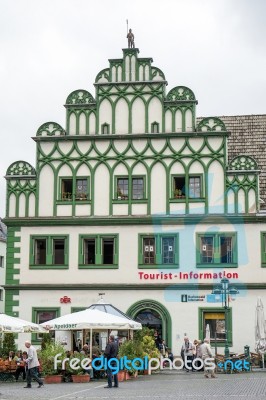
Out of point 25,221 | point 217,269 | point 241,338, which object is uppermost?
point 25,221

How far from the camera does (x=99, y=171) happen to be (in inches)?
1633

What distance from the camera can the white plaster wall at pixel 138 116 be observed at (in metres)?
41.5

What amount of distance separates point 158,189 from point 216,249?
4.15m

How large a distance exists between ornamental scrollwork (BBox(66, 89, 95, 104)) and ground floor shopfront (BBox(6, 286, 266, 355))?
9491mm

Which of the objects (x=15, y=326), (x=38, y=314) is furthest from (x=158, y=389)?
(x=38, y=314)

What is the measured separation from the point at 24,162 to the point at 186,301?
10.9 meters

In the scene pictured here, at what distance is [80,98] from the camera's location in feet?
138

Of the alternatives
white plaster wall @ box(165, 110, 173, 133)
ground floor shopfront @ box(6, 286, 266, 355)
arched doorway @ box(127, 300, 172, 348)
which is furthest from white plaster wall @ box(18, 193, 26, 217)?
white plaster wall @ box(165, 110, 173, 133)

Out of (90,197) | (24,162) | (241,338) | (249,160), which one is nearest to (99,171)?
(90,197)

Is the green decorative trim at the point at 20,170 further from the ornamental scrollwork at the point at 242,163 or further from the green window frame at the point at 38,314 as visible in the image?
the ornamental scrollwork at the point at 242,163

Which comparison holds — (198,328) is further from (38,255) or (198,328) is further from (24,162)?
(24,162)

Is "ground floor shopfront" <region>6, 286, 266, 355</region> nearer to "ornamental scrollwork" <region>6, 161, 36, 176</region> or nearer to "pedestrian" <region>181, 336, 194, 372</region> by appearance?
"pedestrian" <region>181, 336, 194, 372</region>

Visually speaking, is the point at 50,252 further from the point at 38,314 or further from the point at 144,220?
the point at 144,220

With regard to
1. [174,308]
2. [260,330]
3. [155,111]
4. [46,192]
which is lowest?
[260,330]
